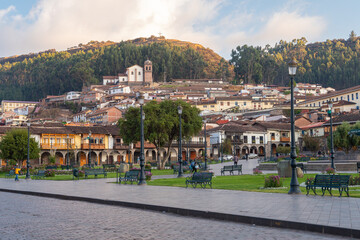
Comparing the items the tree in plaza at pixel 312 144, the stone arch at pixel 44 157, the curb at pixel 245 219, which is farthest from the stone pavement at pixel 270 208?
the stone arch at pixel 44 157

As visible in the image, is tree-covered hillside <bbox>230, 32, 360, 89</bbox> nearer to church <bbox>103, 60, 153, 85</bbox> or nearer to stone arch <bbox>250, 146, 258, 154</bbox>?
church <bbox>103, 60, 153, 85</bbox>

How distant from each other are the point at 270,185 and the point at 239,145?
64820 mm

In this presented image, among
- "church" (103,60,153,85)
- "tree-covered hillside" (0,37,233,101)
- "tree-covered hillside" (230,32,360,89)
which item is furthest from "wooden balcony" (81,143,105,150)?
"tree-covered hillside" (230,32,360,89)

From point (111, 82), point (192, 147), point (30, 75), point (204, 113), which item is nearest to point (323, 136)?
point (192, 147)

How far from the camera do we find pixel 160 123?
4462 cm

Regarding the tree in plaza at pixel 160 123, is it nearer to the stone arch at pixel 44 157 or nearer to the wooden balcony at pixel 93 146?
the wooden balcony at pixel 93 146

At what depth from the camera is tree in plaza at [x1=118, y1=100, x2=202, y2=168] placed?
148ft

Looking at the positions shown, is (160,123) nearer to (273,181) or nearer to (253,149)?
(273,181)

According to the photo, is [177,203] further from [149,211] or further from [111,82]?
[111,82]

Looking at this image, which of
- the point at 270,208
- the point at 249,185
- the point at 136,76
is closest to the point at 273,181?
the point at 249,185

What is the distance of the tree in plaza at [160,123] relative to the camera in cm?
4525

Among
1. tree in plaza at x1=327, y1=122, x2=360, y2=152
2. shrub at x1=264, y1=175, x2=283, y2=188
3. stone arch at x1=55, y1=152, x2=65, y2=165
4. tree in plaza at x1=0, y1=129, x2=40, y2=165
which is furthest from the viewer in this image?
stone arch at x1=55, y1=152, x2=65, y2=165

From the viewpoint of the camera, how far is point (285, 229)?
29.9 ft

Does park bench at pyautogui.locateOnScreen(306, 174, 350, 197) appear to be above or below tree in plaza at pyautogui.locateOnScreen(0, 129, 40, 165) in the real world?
below
